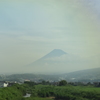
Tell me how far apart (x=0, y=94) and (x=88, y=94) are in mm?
5774

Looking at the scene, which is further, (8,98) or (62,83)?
(62,83)

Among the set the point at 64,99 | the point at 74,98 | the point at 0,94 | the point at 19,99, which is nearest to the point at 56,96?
the point at 64,99

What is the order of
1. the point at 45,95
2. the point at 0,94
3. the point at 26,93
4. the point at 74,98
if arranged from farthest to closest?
the point at 26,93
the point at 45,95
the point at 74,98
the point at 0,94

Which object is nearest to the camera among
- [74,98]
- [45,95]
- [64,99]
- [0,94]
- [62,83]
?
A: [0,94]

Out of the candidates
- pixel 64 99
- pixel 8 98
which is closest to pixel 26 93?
pixel 64 99

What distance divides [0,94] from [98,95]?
20.4ft

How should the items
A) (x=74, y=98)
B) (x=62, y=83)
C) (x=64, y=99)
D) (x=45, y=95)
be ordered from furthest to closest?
(x=62, y=83) < (x=45, y=95) < (x=64, y=99) < (x=74, y=98)

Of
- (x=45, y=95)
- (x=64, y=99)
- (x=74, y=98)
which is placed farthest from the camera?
(x=45, y=95)

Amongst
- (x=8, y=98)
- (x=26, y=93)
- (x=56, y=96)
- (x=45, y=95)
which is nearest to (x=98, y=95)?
(x=56, y=96)

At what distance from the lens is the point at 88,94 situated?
46.9ft

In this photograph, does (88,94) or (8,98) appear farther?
(88,94)

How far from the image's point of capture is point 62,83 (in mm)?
25828

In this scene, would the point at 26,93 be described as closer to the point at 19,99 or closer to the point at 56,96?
the point at 56,96

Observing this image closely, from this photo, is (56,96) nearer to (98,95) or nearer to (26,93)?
(98,95)
